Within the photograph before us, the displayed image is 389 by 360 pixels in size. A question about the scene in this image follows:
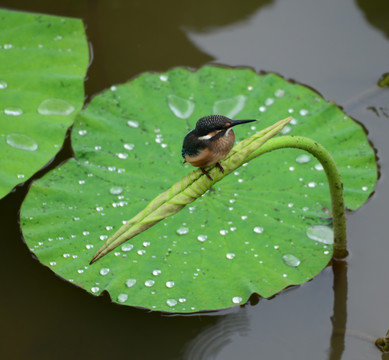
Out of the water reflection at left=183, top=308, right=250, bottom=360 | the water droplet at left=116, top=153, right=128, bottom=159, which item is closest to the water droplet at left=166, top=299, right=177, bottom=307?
the water reflection at left=183, top=308, right=250, bottom=360

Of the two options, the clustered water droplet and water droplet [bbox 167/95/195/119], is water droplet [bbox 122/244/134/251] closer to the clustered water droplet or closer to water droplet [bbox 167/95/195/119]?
the clustered water droplet

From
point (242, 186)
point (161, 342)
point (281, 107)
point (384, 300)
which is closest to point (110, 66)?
point (281, 107)

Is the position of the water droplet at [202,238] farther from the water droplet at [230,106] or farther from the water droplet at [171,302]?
the water droplet at [230,106]

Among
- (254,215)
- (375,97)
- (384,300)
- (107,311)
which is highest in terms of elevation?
(375,97)

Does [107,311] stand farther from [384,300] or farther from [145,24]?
[145,24]

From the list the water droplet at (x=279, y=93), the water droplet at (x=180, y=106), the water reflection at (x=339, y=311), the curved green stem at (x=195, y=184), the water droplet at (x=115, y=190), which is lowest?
the water reflection at (x=339, y=311)

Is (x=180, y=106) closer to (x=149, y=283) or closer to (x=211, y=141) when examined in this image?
(x=149, y=283)

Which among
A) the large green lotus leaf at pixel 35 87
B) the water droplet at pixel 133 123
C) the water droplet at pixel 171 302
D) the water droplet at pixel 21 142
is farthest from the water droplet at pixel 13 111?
the water droplet at pixel 171 302
